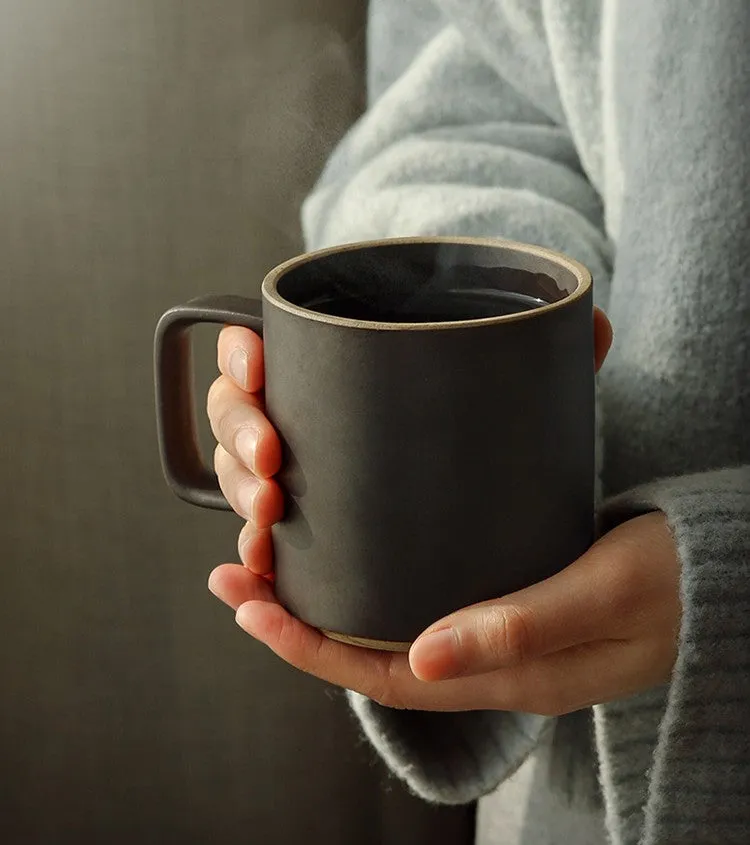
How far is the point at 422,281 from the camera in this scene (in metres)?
0.41

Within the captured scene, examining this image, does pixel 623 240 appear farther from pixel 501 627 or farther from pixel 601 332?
pixel 501 627

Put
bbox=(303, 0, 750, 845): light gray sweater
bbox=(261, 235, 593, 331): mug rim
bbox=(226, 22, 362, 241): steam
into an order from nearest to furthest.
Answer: bbox=(261, 235, 593, 331): mug rim, bbox=(303, 0, 750, 845): light gray sweater, bbox=(226, 22, 362, 241): steam

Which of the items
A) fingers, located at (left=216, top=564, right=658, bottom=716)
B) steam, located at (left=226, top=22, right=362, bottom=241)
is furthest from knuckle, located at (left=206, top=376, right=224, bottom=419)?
steam, located at (left=226, top=22, right=362, bottom=241)

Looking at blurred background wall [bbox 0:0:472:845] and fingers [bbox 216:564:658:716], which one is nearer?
fingers [bbox 216:564:658:716]

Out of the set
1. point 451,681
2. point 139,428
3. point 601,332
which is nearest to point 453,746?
point 451,681

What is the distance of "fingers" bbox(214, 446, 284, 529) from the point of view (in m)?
0.36

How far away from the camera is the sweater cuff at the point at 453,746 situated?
51cm

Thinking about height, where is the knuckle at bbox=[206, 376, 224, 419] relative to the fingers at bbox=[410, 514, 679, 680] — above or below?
above

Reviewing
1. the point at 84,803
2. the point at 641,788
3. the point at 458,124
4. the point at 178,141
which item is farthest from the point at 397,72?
the point at 84,803

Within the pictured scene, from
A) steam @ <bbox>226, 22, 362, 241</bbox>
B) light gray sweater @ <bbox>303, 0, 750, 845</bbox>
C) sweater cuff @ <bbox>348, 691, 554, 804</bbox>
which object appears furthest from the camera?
steam @ <bbox>226, 22, 362, 241</bbox>

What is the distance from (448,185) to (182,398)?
0.68ft

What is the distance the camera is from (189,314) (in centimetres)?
41

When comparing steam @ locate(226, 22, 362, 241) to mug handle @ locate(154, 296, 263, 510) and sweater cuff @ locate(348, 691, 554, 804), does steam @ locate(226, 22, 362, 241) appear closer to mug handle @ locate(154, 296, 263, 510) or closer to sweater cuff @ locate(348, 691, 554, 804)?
mug handle @ locate(154, 296, 263, 510)

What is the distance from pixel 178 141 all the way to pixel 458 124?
24 cm
